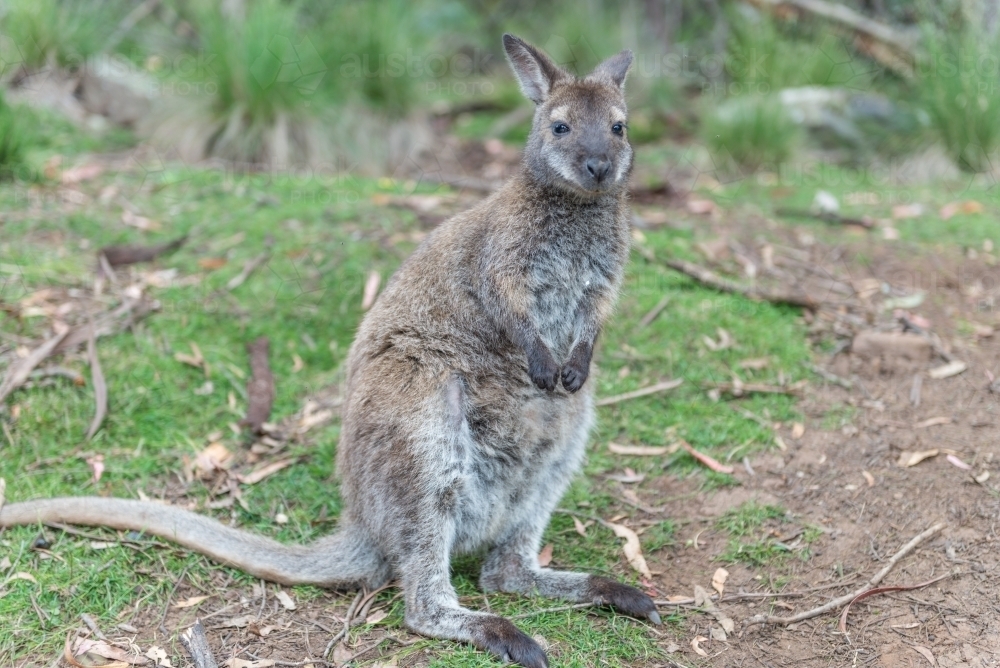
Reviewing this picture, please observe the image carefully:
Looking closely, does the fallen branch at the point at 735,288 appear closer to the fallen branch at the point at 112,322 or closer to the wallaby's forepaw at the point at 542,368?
the wallaby's forepaw at the point at 542,368

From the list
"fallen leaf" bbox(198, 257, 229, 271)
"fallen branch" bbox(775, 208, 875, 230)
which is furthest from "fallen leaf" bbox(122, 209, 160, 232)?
"fallen branch" bbox(775, 208, 875, 230)

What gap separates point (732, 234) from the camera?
21.3 ft

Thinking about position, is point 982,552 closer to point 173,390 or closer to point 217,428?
point 217,428

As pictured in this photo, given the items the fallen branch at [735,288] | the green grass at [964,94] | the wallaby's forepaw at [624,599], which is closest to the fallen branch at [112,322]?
the wallaby's forepaw at [624,599]

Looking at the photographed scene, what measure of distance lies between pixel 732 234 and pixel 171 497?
156 inches

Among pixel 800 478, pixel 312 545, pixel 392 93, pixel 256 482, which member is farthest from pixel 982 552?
pixel 392 93

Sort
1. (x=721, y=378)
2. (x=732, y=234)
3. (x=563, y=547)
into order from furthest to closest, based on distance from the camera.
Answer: (x=732, y=234), (x=721, y=378), (x=563, y=547)

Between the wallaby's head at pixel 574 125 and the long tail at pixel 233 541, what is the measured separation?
1.52 meters

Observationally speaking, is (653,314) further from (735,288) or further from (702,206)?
(702,206)

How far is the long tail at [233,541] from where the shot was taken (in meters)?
3.58

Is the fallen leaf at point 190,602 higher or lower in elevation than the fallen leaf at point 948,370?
lower

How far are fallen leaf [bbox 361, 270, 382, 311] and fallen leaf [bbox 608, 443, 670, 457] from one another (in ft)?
5.09

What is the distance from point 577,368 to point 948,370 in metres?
2.21

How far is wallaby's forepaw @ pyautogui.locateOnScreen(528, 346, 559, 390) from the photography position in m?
3.51
